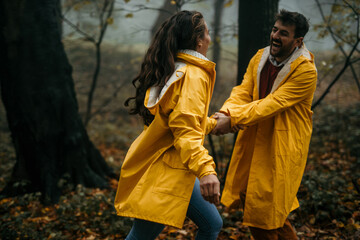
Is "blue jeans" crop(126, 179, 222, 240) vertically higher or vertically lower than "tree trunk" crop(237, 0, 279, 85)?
lower

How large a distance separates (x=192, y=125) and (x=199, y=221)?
0.76 meters

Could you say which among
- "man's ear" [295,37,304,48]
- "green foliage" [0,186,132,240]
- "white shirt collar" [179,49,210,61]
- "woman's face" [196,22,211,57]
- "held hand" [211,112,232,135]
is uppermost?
"man's ear" [295,37,304,48]

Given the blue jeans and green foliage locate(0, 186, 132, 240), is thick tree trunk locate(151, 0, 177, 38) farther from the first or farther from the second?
green foliage locate(0, 186, 132, 240)

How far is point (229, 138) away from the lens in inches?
383

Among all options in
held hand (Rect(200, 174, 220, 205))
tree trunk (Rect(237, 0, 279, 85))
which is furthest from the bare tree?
held hand (Rect(200, 174, 220, 205))

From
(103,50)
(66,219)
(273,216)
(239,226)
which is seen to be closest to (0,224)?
(66,219)

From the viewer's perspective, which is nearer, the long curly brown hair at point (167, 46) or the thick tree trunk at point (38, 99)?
the long curly brown hair at point (167, 46)

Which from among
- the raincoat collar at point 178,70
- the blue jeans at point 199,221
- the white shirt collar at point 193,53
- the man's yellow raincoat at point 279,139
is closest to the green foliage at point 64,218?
the blue jeans at point 199,221

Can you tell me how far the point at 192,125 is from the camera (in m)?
2.01

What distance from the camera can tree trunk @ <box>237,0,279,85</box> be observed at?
12.3 ft

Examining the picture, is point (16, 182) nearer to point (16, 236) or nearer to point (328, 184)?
point (16, 236)

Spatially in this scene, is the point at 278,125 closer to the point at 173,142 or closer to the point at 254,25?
the point at 173,142

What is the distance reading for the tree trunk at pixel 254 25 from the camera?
12.3ft

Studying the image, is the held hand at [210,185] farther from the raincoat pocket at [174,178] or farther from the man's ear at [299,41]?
the man's ear at [299,41]
